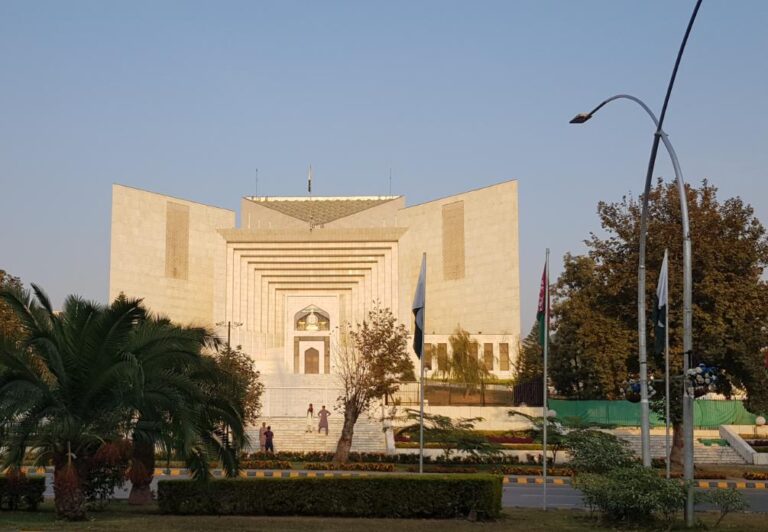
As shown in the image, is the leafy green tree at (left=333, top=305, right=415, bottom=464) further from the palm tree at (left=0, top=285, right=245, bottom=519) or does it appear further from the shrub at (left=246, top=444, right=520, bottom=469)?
the palm tree at (left=0, top=285, right=245, bottom=519)

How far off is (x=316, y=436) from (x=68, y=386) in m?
24.1

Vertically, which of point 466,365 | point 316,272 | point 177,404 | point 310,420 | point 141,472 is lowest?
point 141,472

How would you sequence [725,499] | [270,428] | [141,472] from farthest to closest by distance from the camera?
[270,428] < [141,472] < [725,499]

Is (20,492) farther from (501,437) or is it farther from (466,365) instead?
(466,365)

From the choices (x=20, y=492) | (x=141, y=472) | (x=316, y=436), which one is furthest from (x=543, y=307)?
(x=316, y=436)

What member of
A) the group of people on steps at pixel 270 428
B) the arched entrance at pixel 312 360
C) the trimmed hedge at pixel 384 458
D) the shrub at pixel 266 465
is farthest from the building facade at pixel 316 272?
the shrub at pixel 266 465

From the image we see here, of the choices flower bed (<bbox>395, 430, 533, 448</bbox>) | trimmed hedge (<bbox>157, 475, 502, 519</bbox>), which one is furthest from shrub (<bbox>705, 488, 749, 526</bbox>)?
flower bed (<bbox>395, 430, 533, 448</bbox>)

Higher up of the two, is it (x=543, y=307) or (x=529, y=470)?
(x=543, y=307)

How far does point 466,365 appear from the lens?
56.3m

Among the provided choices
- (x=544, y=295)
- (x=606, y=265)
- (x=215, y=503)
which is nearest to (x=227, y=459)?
(x=215, y=503)

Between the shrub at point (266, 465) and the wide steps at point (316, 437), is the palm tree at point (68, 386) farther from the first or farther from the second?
the wide steps at point (316, 437)

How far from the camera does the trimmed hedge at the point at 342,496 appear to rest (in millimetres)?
17273

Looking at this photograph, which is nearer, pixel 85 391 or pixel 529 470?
pixel 85 391

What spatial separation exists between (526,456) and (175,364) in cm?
1793
